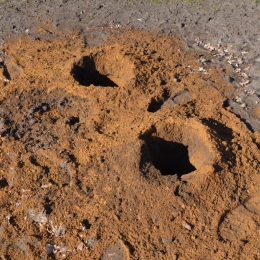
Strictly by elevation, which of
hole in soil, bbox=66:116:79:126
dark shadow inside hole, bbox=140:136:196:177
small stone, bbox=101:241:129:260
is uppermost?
dark shadow inside hole, bbox=140:136:196:177

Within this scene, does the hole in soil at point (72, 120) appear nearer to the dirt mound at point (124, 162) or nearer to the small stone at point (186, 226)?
the dirt mound at point (124, 162)

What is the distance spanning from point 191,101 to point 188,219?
7.21 ft

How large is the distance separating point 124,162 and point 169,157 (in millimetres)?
903

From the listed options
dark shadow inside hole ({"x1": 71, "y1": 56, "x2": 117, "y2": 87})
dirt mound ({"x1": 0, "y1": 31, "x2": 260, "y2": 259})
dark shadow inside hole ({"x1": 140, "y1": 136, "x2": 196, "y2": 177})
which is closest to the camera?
dirt mound ({"x1": 0, "y1": 31, "x2": 260, "y2": 259})

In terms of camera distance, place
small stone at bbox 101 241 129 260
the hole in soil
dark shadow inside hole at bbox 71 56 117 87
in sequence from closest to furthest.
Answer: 1. small stone at bbox 101 241 129 260
2. the hole in soil
3. dark shadow inside hole at bbox 71 56 117 87

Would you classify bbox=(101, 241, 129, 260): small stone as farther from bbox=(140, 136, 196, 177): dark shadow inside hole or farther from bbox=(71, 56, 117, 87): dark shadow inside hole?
bbox=(71, 56, 117, 87): dark shadow inside hole

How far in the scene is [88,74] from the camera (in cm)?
654

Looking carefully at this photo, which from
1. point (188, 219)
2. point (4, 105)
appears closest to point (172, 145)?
point (188, 219)

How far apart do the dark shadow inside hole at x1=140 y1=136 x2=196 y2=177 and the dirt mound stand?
2 cm

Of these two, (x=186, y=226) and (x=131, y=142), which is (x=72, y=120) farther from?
(x=186, y=226)

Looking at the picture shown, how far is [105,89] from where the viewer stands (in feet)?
19.1

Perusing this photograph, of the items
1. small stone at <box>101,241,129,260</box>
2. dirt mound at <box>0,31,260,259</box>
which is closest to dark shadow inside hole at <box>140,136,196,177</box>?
dirt mound at <box>0,31,260,259</box>

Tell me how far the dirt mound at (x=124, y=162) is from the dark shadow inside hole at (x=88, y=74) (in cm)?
2

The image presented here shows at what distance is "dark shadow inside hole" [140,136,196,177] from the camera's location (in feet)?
16.8
